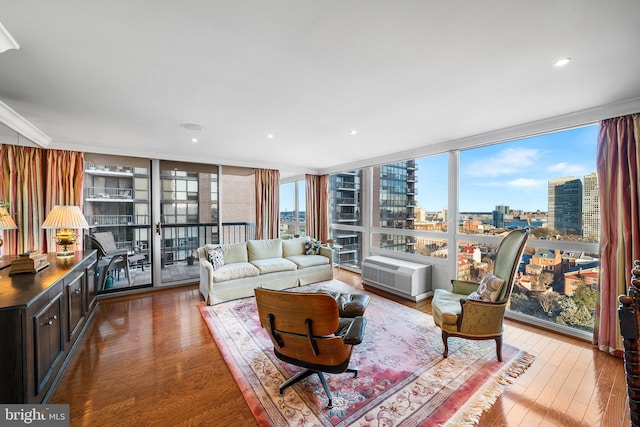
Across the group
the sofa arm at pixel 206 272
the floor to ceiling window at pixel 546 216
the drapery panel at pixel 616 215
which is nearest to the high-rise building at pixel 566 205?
the floor to ceiling window at pixel 546 216

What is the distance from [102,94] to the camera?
2.28 m

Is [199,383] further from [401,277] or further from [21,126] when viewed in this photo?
[21,126]

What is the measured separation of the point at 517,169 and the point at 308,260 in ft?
11.4

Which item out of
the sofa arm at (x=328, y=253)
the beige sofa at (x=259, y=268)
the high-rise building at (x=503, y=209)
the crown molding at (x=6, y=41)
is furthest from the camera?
the sofa arm at (x=328, y=253)

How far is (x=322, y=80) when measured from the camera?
6.75 feet

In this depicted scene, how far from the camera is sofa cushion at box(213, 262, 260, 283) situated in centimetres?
375

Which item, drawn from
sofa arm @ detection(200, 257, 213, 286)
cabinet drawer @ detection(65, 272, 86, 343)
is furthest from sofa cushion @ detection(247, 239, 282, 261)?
cabinet drawer @ detection(65, 272, 86, 343)

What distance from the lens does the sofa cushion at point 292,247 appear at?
5.00m

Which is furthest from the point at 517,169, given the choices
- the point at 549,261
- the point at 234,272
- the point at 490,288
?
the point at 234,272

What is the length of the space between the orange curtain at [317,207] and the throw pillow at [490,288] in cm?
405

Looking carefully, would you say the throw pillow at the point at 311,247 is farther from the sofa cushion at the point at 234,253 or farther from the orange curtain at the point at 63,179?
the orange curtain at the point at 63,179

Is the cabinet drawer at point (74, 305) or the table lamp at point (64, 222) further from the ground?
the table lamp at point (64, 222)

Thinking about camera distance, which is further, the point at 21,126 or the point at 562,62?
the point at 21,126
